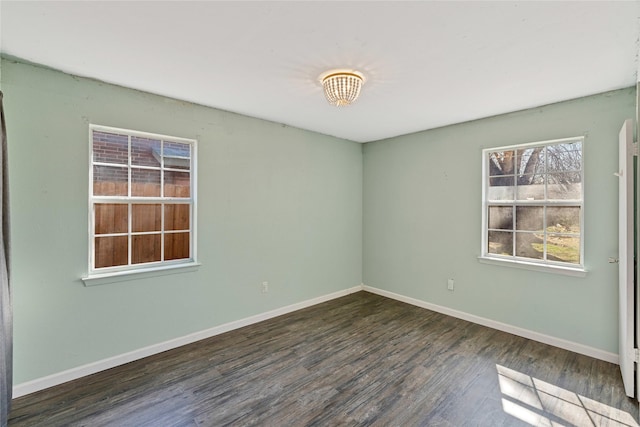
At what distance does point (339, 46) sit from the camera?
6.14 feet

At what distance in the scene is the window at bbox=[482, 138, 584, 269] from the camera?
285 centimetres

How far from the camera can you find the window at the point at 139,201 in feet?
8.34

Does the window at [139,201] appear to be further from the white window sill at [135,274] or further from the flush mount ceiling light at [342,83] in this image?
the flush mount ceiling light at [342,83]

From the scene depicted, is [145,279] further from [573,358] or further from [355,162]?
[573,358]

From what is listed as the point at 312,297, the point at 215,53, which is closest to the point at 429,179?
the point at 312,297

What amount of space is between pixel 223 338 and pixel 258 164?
1995 millimetres

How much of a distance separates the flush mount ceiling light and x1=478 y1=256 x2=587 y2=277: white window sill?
2.50 metres

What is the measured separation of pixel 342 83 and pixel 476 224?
2.43 meters

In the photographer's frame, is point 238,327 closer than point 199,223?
No

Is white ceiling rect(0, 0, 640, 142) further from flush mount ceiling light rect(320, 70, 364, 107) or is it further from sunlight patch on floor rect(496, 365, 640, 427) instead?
sunlight patch on floor rect(496, 365, 640, 427)

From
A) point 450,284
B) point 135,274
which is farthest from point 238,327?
point 450,284

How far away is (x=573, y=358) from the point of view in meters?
2.67

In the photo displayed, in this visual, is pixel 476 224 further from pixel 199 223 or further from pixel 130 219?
pixel 130 219

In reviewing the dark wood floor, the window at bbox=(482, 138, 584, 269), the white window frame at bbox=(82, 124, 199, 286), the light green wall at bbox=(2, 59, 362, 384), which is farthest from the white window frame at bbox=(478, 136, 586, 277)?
the white window frame at bbox=(82, 124, 199, 286)
